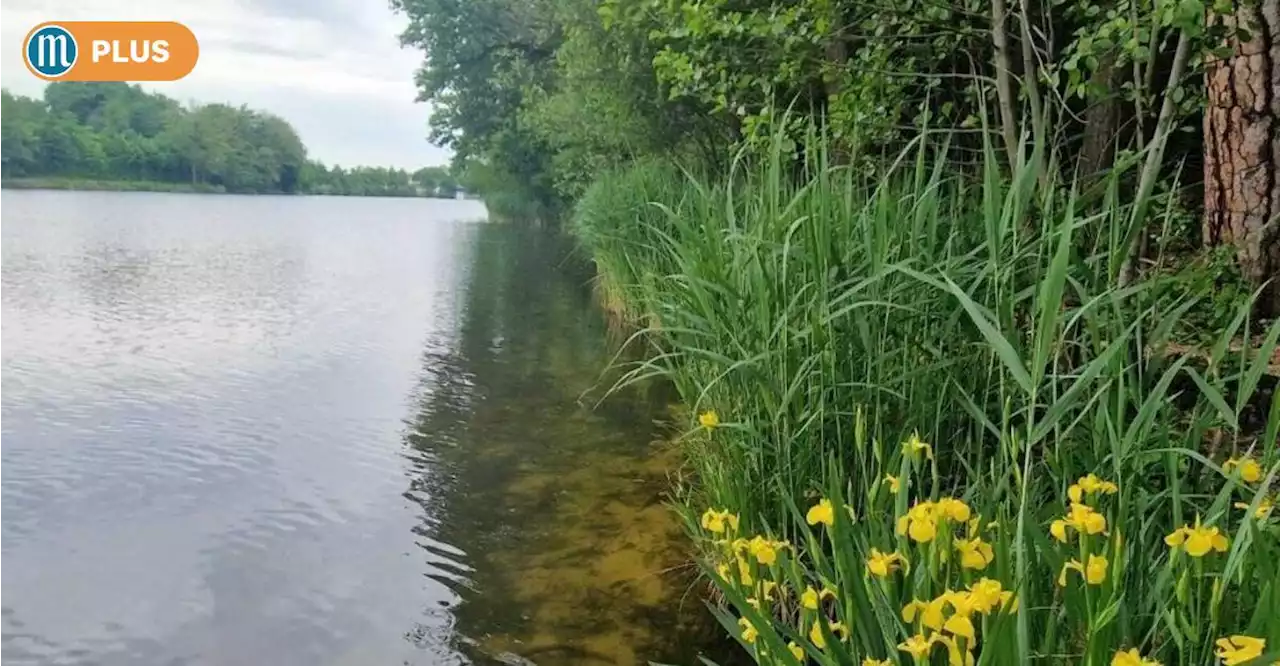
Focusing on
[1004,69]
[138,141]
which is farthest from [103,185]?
[1004,69]

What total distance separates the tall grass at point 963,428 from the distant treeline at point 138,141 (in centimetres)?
4304

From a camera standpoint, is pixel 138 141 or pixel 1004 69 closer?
pixel 1004 69

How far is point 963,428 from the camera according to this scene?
9.02ft

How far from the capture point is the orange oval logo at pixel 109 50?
970cm

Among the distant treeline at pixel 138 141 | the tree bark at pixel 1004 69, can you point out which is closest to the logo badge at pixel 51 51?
the tree bark at pixel 1004 69

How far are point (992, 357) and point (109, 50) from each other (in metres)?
11.1

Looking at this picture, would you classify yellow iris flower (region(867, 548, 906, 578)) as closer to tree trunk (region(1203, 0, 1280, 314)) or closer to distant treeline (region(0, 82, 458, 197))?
tree trunk (region(1203, 0, 1280, 314))

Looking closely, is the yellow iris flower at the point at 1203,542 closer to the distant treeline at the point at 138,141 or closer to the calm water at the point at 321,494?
the calm water at the point at 321,494

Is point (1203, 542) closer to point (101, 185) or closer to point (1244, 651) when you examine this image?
point (1244, 651)

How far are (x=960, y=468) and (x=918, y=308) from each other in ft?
1.66

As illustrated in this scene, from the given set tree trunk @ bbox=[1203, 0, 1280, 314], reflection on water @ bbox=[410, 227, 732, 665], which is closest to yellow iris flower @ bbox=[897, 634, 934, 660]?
reflection on water @ bbox=[410, 227, 732, 665]

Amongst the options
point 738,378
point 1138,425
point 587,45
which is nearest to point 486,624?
point 738,378

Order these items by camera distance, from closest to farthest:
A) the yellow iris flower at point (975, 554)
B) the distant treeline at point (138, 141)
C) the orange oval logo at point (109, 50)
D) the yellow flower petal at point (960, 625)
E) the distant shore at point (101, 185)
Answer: the yellow flower petal at point (960, 625), the yellow iris flower at point (975, 554), the orange oval logo at point (109, 50), the distant treeline at point (138, 141), the distant shore at point (101, 185)

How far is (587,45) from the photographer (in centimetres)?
1030
